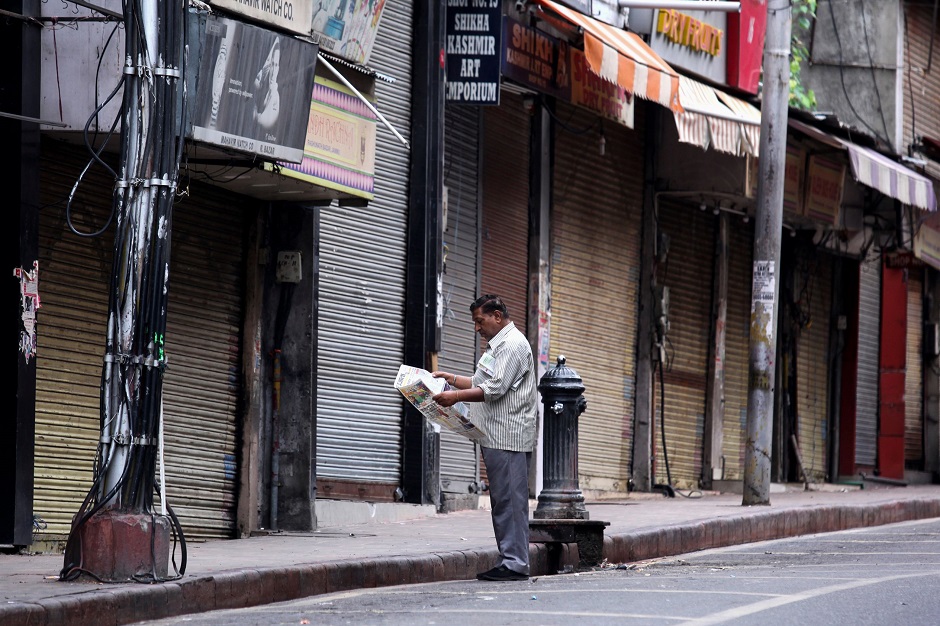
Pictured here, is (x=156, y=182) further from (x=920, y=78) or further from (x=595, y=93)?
(x=920, y=78)

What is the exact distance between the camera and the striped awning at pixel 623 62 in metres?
14.5

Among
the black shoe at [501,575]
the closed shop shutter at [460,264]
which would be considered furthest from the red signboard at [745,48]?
the black shoe at [501,575]

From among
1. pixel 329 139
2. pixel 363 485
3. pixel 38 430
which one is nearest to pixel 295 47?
pixel 329 139

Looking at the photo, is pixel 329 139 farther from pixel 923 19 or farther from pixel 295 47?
pixel 923 19

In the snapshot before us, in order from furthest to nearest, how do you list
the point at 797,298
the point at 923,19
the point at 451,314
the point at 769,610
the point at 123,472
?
the point at 923,19 < the point at 797,298 < the point at 451,314 < the point at 123,472 < the point at 769,610

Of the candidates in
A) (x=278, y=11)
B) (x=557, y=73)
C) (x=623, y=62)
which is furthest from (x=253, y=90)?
(x=557, y=73)

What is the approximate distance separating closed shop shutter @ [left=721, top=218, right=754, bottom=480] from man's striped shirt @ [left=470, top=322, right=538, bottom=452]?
35.9 feet

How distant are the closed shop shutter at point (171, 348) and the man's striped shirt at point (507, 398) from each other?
2.80 m

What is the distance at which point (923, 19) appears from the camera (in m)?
25.8

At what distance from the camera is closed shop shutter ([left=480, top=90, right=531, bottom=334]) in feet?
51.2

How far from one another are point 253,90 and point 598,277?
774cm

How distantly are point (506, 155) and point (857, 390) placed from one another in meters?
10.2

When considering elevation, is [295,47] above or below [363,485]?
above

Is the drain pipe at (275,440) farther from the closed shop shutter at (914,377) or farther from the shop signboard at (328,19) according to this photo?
the closed shop shutter at (914,377)
